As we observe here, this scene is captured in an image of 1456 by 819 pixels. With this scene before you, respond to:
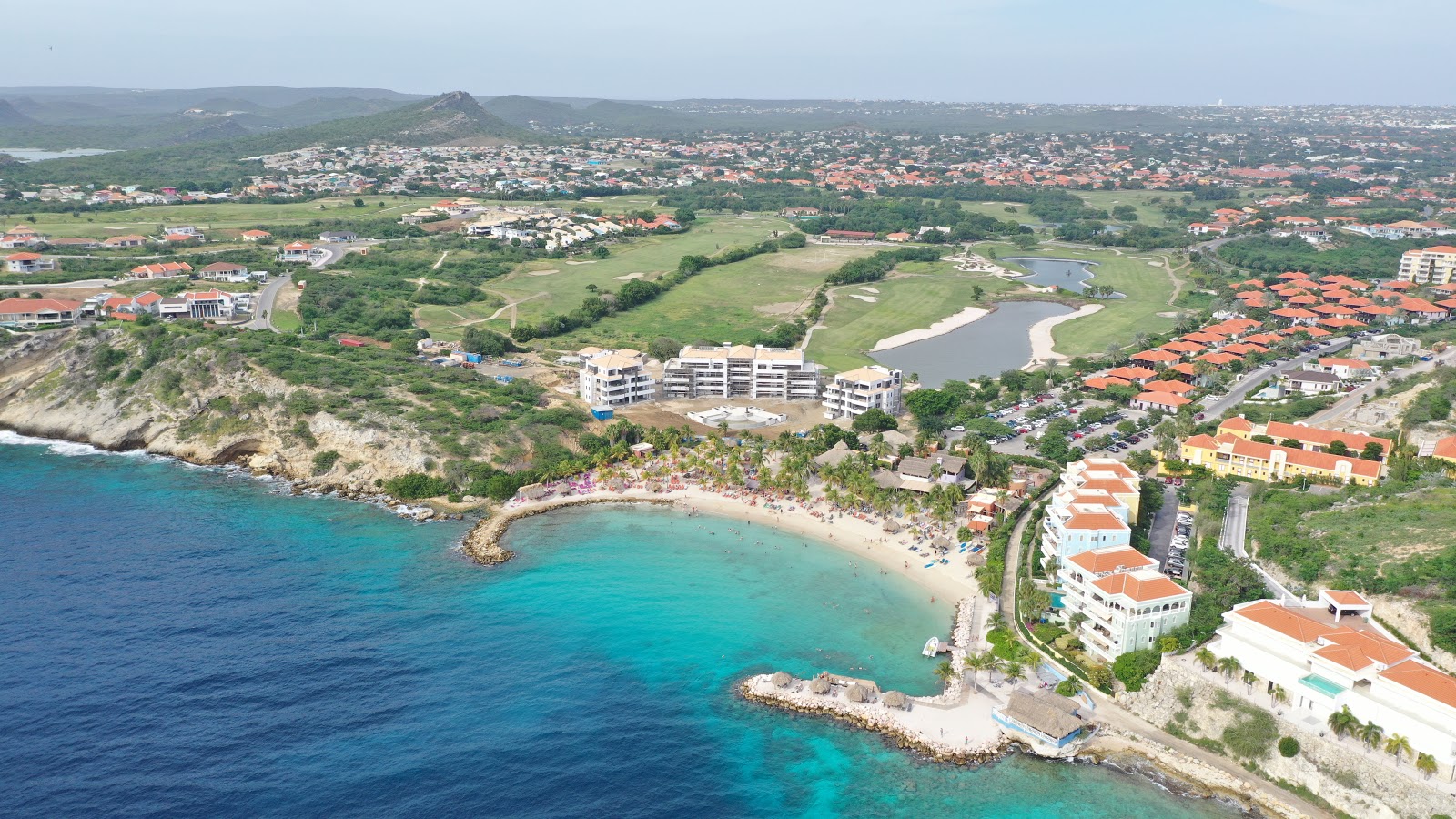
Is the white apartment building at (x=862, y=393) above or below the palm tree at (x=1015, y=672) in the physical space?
above

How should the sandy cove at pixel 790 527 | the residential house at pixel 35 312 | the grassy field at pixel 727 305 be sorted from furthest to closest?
the grassy field at pixel 727 305 < the residential house at pixel 35 312 < the sandy cove at pixel 790 527

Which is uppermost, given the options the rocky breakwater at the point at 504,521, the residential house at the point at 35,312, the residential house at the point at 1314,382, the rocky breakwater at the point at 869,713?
the residential house at the point at 35,312

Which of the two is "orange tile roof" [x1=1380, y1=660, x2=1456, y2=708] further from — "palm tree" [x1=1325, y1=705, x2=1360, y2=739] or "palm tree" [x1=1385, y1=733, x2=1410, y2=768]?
"palm tree" [x1=1325, y1=705, x2=1360, y2=739]

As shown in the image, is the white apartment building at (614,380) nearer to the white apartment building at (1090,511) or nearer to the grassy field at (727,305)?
the grassy field at (727,305)

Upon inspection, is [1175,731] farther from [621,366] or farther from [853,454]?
[621,366]

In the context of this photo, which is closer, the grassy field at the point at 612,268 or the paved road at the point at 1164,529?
the paved road at the point at 1164,529

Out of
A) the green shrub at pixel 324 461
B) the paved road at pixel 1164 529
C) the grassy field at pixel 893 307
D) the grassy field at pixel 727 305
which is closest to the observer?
the paved road at pixel 1164 529

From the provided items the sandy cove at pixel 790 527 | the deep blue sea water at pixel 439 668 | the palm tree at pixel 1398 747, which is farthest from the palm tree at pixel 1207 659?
the sandy cove at pixel 790 527

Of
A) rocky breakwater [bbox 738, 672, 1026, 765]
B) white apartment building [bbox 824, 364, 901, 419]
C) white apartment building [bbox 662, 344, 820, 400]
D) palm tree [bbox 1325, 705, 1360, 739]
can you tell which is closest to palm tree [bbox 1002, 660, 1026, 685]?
rocky breakwater [bbox 738, 672, 1026, 765]
